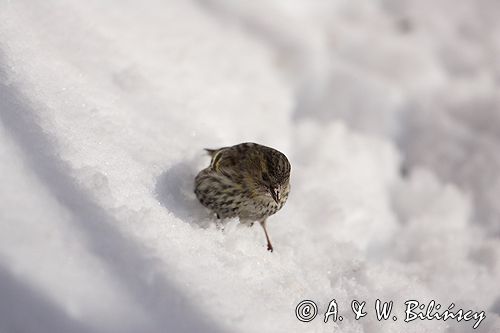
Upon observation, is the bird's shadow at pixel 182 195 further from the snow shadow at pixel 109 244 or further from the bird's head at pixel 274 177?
the snow shadow at pixel 109 244

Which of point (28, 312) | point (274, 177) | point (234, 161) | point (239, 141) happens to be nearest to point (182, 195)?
point (234, 161)

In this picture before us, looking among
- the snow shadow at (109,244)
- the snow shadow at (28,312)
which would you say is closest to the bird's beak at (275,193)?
the snow shadow at (109,244)

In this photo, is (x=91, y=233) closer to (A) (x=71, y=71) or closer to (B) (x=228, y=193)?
(B) (x=228, y=193)

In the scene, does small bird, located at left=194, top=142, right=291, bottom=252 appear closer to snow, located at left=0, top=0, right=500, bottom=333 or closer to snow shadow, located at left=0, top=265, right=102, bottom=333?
snow, located at left=0, top=0, right=500, bottom=333

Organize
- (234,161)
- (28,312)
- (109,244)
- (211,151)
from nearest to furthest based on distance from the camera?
(28,312) → (109,244) → (234,161) → (211,151)

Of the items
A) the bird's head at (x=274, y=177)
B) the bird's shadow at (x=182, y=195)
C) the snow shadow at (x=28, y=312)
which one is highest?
the bird's head at (x=274, y=177)

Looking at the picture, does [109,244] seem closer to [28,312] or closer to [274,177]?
[28,312]

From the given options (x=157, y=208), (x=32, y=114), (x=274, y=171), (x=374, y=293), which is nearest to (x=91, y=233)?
(x=157, y=208)
